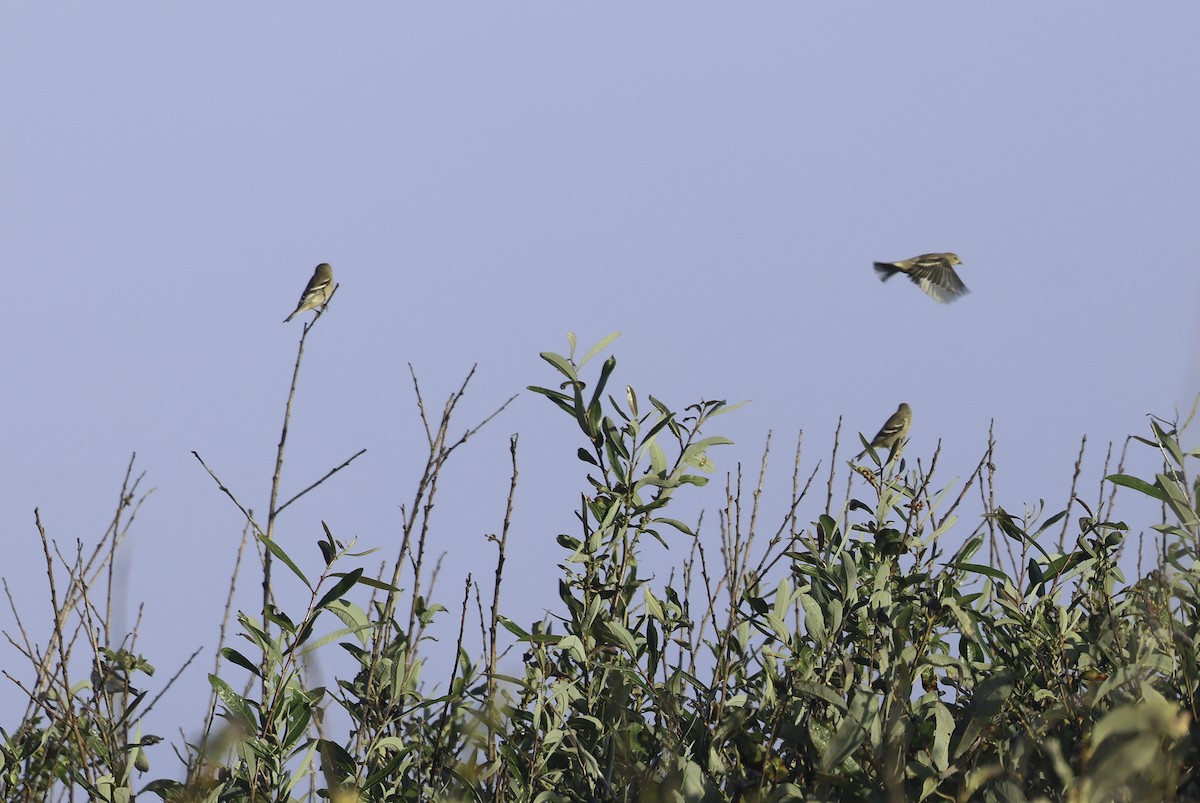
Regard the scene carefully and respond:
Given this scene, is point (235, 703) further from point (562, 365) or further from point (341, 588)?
point (562, 365)

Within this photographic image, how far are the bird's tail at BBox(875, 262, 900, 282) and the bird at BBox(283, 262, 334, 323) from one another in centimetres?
619

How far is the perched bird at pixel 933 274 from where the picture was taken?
12125mm

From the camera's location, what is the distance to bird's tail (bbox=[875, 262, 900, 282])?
12242 mm

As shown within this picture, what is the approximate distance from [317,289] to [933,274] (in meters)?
7.11

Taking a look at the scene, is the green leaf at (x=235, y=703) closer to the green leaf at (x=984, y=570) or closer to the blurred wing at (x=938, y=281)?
the green leaf at (x=984, y=570)

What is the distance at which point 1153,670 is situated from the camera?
8.98 feet

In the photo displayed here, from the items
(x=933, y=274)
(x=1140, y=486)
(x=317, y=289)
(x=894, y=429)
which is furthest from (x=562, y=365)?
(x=317, y=289)

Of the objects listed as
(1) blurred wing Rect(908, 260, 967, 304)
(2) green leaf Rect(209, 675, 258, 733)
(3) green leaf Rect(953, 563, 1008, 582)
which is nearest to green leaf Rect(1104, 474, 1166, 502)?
(3) green leaf Rect(953, 563, 1008, 582)

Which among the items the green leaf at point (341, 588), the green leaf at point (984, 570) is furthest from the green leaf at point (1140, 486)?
the green leaf at point (341, 588)

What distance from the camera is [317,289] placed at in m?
15.1

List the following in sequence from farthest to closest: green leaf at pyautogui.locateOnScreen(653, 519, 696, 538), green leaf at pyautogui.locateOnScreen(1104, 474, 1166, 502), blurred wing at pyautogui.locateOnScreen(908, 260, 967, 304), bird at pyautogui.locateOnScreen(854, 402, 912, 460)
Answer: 1. blurred wing at pyautogui.locateOnScreen(908, 260, 967, 304)
2. bird at pyautogui.locateOnScreen(854, 402, 912, 460)
3. green leaf at pyautogui.locateOnScreen(653, 519, 696, 538)
4. green leaf at pyautogui.locateOnScreen(1104, 474, 1166, 502)

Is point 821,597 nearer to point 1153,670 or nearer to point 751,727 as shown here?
point 751,727

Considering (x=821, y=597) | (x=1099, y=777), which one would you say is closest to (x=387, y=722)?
(x=821, y=597)

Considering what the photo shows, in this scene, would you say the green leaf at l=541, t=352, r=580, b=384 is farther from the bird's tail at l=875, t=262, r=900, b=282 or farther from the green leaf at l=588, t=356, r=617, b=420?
the bird's tail at l=875, t=262, r=900, b=282
